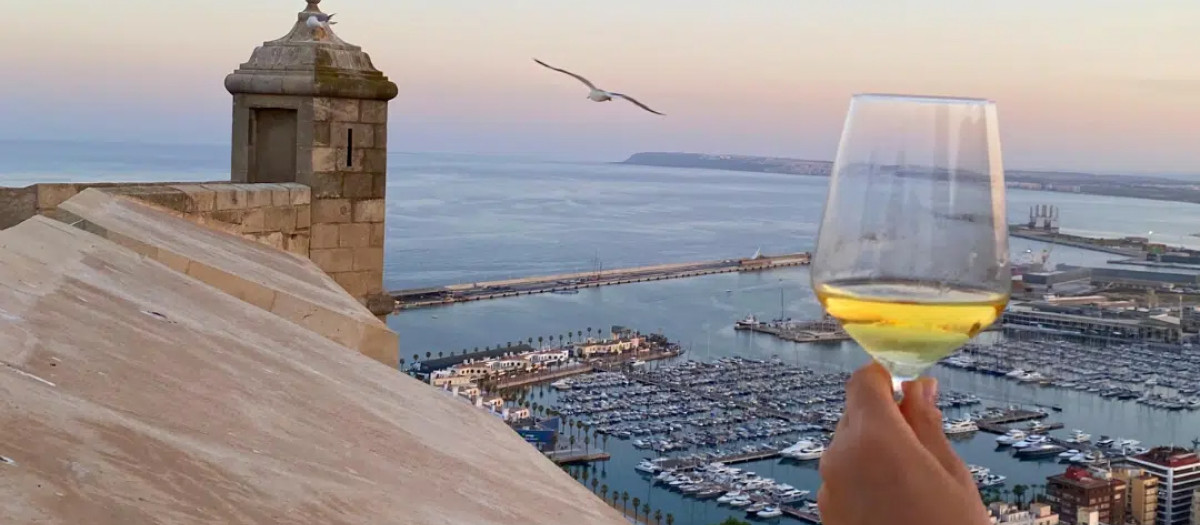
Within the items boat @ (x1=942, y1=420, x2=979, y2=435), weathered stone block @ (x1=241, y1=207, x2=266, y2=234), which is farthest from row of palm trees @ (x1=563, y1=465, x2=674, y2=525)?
weathered stone block @ (x1=241, y1=207, x2=266, y2=234)

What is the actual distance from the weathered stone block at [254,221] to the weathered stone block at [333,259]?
0.44 meters

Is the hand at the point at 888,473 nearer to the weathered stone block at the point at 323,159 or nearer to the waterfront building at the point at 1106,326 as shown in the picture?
the weathered stone block at the point at 323,159

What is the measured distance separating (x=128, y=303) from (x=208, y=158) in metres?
74.0

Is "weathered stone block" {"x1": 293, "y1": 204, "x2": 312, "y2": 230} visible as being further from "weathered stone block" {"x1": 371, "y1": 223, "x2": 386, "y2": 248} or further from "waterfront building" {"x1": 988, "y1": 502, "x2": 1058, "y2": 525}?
"waterfront building" {"x1": 988, "y1": 502, "x2": 1058, "y2": 525}

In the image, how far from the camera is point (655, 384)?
31.7 meters

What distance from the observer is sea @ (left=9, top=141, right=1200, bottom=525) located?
27.0 meters

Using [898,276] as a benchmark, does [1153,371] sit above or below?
below

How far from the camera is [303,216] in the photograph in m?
5.50

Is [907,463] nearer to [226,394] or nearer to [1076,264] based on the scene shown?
[226,394]

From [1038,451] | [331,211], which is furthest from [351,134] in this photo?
[1038,451]

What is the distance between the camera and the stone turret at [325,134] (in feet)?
17.9

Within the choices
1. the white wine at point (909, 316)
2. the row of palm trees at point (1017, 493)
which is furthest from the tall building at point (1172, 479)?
the white wine at point (909, 316)

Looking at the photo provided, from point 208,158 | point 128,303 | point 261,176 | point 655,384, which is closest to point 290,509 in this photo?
point 128,303

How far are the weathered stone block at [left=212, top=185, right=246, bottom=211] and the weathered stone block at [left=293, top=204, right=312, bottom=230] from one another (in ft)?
1.38
